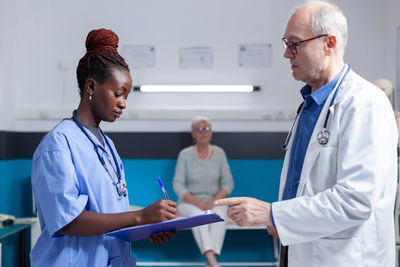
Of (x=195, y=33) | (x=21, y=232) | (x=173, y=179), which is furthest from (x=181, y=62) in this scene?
(x=21, y=232)

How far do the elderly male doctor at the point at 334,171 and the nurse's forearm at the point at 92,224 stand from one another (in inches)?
13.9

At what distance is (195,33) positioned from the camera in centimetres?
440

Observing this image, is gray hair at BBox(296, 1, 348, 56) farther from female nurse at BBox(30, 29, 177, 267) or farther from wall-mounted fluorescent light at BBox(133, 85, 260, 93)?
wall-mounted fluorescent light at BBox(133, 85, 260, 93)

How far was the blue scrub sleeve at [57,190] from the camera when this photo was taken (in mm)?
1257

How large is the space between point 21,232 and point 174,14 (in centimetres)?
253

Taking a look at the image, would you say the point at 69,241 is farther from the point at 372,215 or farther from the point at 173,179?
the point at 173,179

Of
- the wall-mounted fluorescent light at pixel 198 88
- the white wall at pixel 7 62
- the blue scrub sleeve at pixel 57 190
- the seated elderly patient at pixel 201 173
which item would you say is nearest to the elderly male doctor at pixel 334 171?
the blue scrub sleeve at pixel 57 190

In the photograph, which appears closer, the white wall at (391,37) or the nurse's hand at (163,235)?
the nurse's hand at (163,235)

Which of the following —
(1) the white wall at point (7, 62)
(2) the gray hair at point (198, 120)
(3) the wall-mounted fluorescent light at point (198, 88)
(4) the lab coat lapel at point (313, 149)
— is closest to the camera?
(4) the lab coat lapel at point (313, 149)

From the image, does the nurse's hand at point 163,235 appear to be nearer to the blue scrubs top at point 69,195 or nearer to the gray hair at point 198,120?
the blue scrubs top at point 69,195

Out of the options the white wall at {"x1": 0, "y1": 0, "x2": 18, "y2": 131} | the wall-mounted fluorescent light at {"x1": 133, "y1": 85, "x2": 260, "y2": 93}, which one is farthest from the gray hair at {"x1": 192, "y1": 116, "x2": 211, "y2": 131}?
the white wall at {"x1": 0, "y1": 0, "x2": 18, "y2": 131}

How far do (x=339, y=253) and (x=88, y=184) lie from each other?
31.4 inches

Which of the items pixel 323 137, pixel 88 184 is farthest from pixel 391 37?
pixel 88 184

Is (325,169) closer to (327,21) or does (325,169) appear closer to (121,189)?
(327,21)
